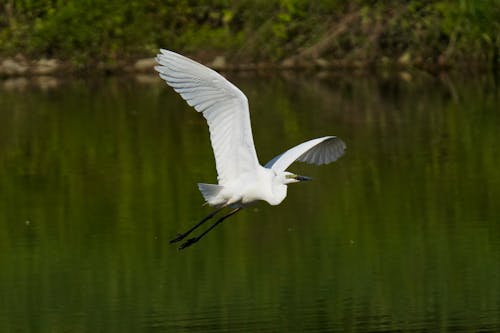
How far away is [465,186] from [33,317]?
4.82 metres

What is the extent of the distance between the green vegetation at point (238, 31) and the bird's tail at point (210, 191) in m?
15.3

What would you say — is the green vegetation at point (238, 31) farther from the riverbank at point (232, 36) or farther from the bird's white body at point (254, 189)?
the bird's white body at point (254, 189)

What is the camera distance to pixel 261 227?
1030cm

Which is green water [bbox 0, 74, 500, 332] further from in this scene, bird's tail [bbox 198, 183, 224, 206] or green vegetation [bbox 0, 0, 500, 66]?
green vegetation [bbox 0, 0, 500, 66]

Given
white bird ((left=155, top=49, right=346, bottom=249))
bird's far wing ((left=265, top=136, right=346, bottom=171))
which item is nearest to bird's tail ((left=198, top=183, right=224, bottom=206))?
white bird ((left=155, top=49, right=346, bottom=249))

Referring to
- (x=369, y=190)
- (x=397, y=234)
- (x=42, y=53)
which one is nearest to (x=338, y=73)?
(x=42, y=53)

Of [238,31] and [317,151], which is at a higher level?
[238,31]

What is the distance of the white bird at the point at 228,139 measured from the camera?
6.89 metres

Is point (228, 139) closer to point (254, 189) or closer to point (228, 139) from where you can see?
point (228, 139)

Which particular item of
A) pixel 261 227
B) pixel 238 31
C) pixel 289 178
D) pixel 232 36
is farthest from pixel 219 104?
pixel 238 31

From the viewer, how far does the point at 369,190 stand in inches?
462

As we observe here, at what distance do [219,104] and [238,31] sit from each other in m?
17.0

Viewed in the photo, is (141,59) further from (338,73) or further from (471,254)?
(471,254)

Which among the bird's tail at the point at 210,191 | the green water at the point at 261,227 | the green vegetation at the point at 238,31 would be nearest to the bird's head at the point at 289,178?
the bird's tail at the point at 210,191
